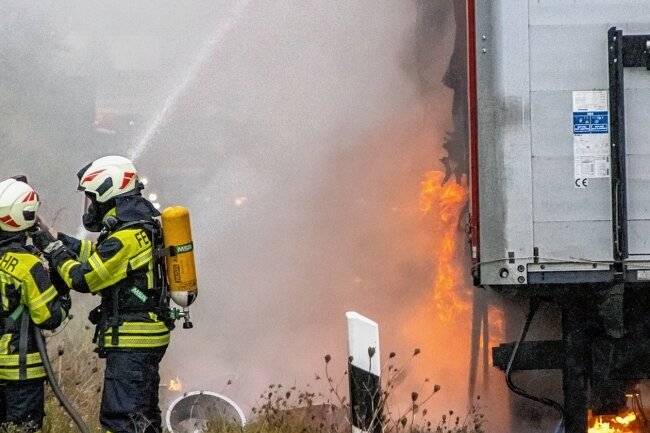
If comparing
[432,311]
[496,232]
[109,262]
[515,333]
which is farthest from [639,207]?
[109,262]

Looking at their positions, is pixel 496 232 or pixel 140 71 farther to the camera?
pixel 140 71

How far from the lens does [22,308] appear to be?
220 inches

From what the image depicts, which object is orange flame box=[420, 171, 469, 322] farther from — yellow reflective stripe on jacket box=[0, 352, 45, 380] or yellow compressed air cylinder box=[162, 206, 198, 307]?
yellow reflective stripe on jacket box=[0, 352, 45, 380]

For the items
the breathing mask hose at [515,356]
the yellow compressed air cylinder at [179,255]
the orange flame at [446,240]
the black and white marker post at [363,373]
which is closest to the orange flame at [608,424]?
the breathing mask hose at [515,356]

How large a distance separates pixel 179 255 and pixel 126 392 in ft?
2.41

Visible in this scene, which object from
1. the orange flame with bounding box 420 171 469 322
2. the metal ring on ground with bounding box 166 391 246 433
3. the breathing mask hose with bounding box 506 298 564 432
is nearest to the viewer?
the breathing mask hose with bounding box 506 298 564 432

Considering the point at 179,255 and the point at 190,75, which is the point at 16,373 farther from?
the point at 190,75

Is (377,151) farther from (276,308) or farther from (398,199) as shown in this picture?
(276,308)

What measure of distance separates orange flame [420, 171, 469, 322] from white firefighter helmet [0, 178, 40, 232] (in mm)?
3068

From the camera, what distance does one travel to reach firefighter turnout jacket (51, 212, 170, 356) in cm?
534

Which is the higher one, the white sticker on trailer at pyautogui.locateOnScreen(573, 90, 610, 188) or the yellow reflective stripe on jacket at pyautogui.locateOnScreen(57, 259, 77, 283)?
the white sticker on trailer at pyautogui.locateOnScreen(573, 90, 610, 188)

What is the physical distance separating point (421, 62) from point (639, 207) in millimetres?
2485

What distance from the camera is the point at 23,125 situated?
8.88m

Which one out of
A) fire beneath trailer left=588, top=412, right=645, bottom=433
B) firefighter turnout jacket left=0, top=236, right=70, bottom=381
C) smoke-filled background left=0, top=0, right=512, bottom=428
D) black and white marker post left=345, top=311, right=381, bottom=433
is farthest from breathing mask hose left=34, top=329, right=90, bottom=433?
fire beneath trailer left=588, top=412, right=645, bottom=433
